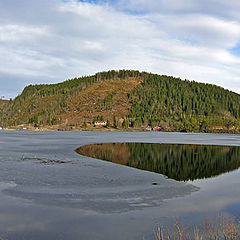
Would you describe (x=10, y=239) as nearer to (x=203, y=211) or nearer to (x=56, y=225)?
(x=56, y=225)

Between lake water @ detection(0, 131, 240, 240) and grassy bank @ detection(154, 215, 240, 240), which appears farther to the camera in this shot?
lake water @ detection(0, 131, 240, 240)

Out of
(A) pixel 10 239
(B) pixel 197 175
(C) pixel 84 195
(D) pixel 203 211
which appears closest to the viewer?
(A) pixel 10 239

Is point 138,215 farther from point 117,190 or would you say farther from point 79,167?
point 79,167

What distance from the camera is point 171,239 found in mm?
10922

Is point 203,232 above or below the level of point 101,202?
above

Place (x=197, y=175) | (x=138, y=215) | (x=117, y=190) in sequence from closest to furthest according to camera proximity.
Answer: (x=138, y=215)
(x=117, y=190)
(x=197, y=175)

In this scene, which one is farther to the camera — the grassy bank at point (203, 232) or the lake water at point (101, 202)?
the lake water at point (101, 202)

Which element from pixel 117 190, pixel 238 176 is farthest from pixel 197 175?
pixel 117 190

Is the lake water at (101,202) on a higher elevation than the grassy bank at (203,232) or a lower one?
lower

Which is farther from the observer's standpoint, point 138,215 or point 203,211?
point 203,211

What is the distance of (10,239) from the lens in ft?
35.7

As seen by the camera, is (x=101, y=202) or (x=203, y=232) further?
(x=101, y=202)

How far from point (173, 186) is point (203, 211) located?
256 inches

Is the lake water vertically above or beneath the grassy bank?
beneath
